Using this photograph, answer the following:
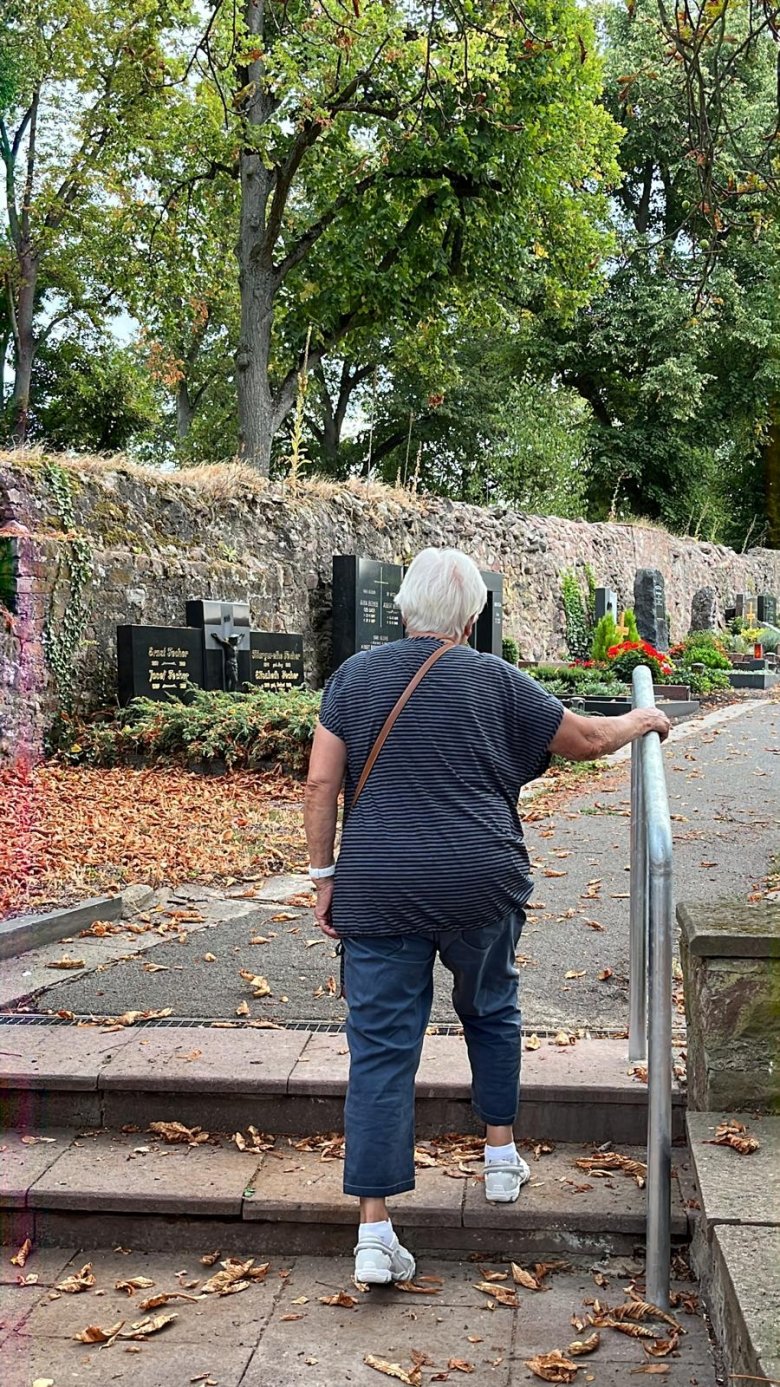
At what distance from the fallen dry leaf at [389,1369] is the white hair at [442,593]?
1707mm

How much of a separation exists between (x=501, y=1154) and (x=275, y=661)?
33.6 ft

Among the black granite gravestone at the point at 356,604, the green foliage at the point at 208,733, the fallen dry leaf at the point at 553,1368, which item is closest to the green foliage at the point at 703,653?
the black granite gravestone at the point at 356,604

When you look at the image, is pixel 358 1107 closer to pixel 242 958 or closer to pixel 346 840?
pixel 346 840

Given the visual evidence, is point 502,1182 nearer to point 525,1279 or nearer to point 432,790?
point 525,1279

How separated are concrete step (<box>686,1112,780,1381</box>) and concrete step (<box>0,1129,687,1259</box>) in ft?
0.92

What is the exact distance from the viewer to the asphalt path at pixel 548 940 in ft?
15.1

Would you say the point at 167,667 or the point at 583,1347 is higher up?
the point at 167,667

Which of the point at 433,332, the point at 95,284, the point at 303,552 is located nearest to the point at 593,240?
the point at 433,332

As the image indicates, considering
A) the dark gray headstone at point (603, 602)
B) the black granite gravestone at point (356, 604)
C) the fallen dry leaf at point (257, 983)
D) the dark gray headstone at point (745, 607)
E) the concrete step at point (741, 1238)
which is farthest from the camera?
the dark gray headstone at point (745, 607)

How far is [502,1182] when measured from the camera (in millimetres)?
3232

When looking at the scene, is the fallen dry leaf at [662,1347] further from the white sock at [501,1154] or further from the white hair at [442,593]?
the white hair at [442,593]

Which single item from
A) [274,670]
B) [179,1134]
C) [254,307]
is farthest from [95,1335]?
[254,307]

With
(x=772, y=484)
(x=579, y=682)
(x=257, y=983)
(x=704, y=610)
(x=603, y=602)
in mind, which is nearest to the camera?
(x=257, y=983)

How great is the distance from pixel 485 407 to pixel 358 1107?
3140 centimetres
